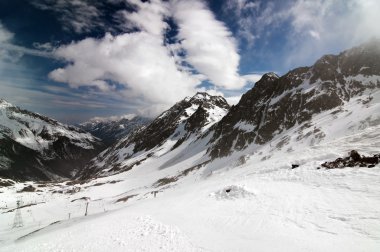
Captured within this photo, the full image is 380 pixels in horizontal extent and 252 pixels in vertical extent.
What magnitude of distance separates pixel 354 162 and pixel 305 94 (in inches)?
4235

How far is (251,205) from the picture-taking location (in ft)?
85.0

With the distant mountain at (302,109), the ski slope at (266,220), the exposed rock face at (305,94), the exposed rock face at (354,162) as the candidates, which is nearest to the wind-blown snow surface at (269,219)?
the ski slope at (266,220)

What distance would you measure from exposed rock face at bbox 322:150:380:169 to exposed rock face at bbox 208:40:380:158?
89.6 metres

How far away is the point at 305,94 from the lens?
12888cm

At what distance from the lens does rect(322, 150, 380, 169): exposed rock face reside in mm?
27556

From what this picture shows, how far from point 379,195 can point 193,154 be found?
14957 cm

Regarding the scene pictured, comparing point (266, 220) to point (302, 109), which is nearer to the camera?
point (266, 220)

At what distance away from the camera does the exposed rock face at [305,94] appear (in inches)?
4727

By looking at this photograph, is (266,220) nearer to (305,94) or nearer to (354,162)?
(354,162)

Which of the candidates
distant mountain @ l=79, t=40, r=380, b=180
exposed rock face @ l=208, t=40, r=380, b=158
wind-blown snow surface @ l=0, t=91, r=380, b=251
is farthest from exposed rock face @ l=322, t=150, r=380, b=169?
exposed rock face @ l=208, t=40, r=380, b=158

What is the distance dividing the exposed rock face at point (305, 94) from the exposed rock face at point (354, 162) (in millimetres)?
89556

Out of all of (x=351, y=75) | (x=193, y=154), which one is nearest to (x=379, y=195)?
(x=351, y=75)

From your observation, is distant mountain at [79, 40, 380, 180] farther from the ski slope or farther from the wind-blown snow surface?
the ski slope

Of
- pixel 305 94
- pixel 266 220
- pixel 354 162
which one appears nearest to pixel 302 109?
pixel 305 94
